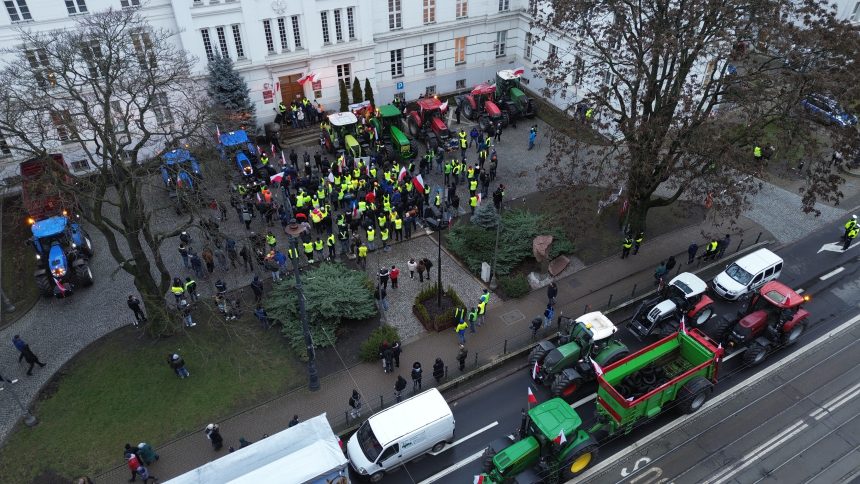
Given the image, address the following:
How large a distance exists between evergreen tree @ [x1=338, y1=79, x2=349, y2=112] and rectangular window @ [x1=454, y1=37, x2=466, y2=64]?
845cm

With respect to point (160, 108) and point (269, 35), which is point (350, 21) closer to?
point (269, 35)

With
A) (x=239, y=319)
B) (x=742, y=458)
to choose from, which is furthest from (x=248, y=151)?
(x=742, y=458)

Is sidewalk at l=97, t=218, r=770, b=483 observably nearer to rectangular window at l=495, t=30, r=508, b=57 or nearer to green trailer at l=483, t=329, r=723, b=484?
green trailer at l=483, t=329, r=723, b=484

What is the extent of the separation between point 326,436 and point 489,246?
39.2ft

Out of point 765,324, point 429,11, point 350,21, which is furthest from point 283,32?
point 765,324

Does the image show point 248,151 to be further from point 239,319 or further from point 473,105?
point 473,105

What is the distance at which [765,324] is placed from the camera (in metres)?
20.9

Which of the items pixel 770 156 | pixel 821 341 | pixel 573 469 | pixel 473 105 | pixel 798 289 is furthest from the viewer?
pixel 473 105

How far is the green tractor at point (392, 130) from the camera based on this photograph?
107 feet

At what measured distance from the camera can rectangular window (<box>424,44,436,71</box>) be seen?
1527 inches

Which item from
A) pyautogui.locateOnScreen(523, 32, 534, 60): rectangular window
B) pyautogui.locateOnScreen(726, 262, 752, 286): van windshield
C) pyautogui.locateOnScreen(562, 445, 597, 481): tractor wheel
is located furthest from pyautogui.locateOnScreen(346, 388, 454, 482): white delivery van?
pyautogui.locateOnScreen(523, 32, 534, 60): rectangular window

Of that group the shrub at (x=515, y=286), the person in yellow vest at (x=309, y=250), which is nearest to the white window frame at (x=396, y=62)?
the person in yellow vest at (x=309, y=250)

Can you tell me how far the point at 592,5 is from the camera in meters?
22.0

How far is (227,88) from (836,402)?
103 ft
